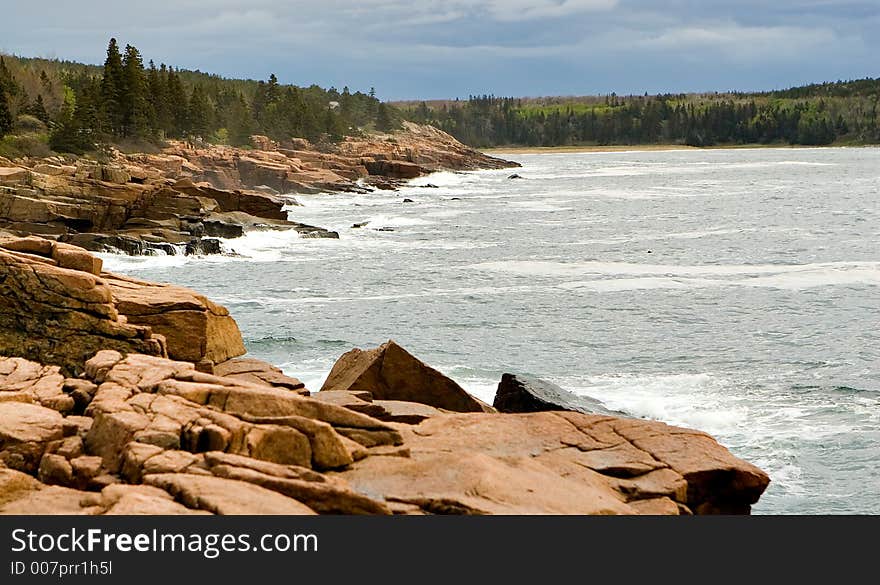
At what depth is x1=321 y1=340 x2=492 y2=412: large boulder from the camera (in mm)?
17141

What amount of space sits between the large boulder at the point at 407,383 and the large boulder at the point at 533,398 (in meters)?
0.36

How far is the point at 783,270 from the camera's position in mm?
42594

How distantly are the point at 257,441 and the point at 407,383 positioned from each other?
6.83m

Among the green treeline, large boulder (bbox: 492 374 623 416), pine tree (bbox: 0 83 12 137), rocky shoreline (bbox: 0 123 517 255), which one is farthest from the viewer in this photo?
the green treeline

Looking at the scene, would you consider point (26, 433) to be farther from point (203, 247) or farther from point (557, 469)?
point (203, 247)

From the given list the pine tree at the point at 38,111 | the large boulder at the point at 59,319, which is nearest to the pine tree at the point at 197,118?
the pine tree at the point at 38,111

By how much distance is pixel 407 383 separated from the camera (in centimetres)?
1741

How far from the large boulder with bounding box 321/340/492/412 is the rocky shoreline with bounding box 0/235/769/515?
4 cm

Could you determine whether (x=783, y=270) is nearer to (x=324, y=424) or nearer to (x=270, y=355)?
(x=270, y=355)

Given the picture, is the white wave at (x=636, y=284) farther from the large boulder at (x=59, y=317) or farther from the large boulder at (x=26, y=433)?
the large boulder at (x=26, y=433)

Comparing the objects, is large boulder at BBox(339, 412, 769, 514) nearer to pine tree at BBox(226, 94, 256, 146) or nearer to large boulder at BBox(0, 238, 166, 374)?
large boulder at BBox(0, 238, 166, 374)

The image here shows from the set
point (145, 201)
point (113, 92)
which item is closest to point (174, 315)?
point (145, 201)

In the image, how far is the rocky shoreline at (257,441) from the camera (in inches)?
384

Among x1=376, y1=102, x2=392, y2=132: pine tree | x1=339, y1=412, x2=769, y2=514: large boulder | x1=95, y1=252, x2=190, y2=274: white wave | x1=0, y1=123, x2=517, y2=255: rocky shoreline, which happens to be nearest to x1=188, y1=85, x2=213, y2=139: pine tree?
x1=0, y1=123, x2=517, y2=255: rocky shoreline
